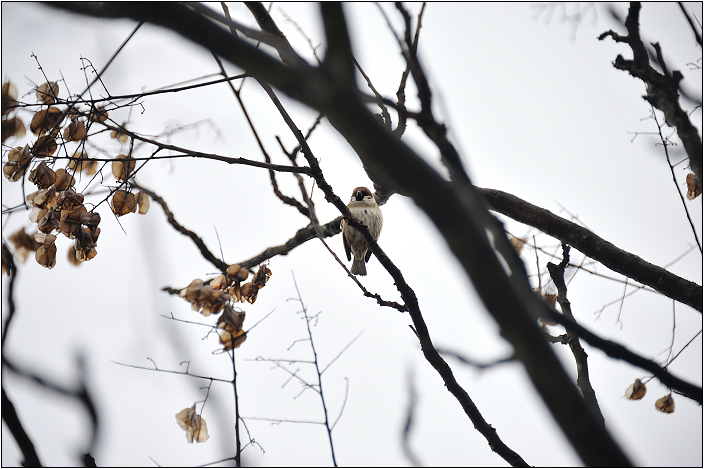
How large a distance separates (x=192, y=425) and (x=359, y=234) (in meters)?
3.87

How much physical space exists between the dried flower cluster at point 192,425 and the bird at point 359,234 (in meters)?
3.72

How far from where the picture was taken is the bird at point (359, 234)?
6453 mm

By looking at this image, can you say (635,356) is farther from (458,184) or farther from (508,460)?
(508,460)

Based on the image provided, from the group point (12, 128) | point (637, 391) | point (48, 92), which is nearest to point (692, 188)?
point (637, 391)

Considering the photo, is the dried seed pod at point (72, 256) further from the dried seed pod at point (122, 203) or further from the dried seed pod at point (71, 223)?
the dried seed pod at point (122, 203)

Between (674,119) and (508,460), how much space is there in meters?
1.94

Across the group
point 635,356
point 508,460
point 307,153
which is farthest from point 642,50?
point 508,460

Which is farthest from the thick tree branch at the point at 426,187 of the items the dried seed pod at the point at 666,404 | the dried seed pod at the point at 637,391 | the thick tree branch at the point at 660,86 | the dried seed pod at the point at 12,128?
the dried seed pod at the point at 666,404

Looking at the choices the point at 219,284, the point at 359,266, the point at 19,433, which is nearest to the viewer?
the point at 19,433

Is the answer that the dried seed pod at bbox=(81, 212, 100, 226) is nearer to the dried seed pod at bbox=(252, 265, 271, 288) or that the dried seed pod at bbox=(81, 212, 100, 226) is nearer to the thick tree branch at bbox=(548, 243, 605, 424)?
the dried seed pod at bbox=(252, 265, 271, 288)

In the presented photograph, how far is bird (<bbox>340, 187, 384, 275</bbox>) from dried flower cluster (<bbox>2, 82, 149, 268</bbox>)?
12.4 feet

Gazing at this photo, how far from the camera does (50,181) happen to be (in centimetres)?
280

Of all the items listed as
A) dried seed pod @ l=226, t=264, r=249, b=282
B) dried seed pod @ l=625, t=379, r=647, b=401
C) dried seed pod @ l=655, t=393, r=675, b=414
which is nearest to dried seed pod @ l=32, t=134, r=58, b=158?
dried seed pod @ l=226, t=264, r=249, b=282

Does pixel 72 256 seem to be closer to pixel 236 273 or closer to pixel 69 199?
pixel 69 199
